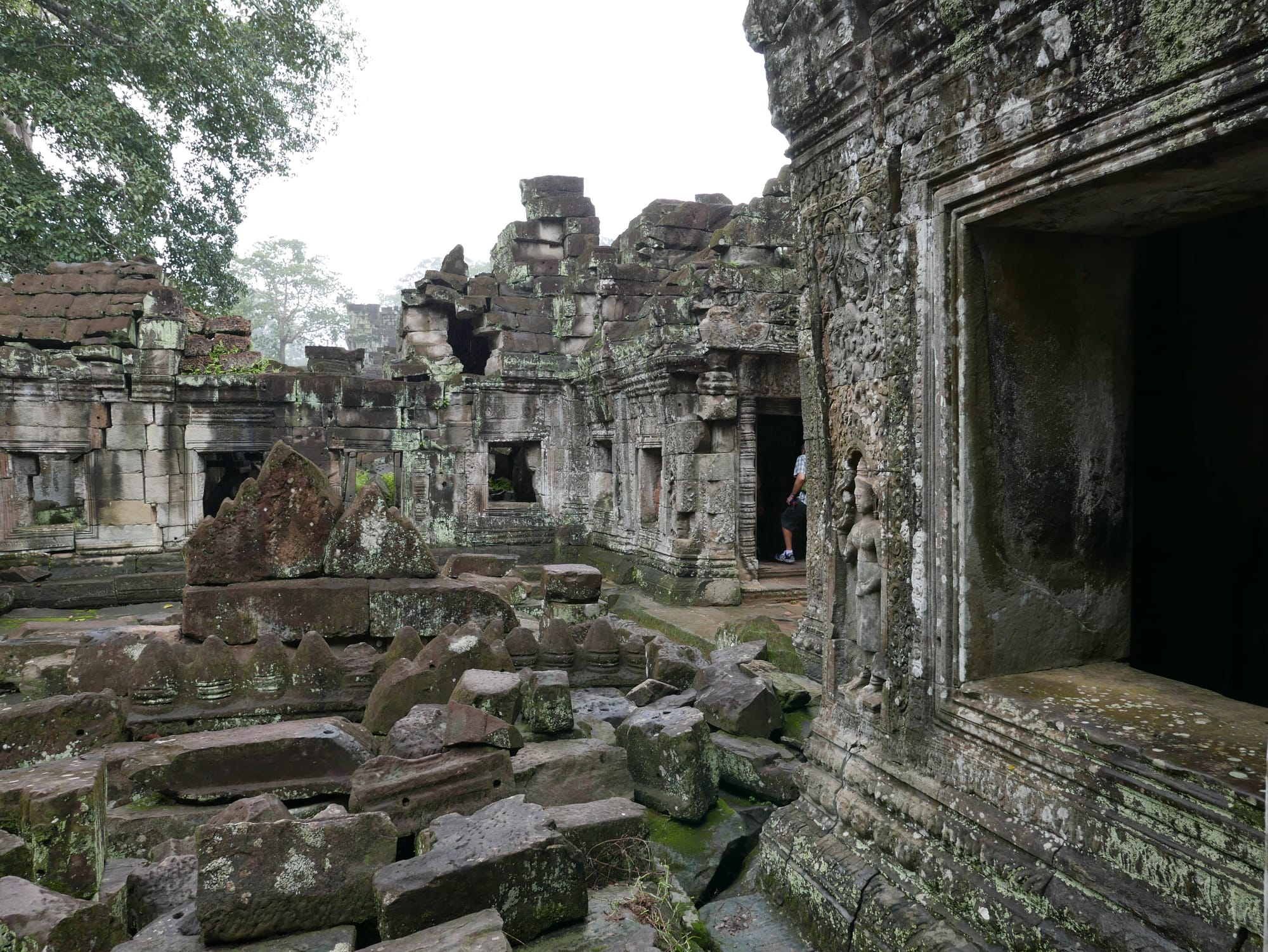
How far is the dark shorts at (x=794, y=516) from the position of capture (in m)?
9.22

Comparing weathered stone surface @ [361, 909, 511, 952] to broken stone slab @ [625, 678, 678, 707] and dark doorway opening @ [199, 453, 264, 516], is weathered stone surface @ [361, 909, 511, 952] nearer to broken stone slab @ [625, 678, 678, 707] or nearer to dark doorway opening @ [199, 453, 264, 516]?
broken stone slab @ [625, 678, 678, 707]

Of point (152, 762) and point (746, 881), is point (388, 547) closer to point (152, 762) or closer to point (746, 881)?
point (152, 762)

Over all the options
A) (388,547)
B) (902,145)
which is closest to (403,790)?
(388,547)

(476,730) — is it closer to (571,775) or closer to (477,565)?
(571,775)

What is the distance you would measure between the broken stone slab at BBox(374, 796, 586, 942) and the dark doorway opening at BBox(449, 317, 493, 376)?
457 inches

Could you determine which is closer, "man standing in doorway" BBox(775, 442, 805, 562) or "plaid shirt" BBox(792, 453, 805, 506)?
"plaid shirt" BBox(792, 453, 805, 506)

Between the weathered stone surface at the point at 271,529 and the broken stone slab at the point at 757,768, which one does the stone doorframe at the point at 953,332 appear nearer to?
the broken stone slab at the point at 757,768

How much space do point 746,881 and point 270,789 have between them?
222cm

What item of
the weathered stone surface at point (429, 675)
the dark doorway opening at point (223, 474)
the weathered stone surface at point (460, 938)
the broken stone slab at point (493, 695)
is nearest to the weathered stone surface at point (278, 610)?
the weathered stone surface at point (429, 675)

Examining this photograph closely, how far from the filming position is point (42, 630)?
657cm

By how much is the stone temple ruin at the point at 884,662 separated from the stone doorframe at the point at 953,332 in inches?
0.5

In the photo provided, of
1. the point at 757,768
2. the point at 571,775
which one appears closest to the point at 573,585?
the point at 571,775

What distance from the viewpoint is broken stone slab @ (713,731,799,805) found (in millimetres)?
3738

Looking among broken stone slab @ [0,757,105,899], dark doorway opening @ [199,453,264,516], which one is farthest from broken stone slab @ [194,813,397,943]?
dark doorway opening @ [199,453,264,516]
